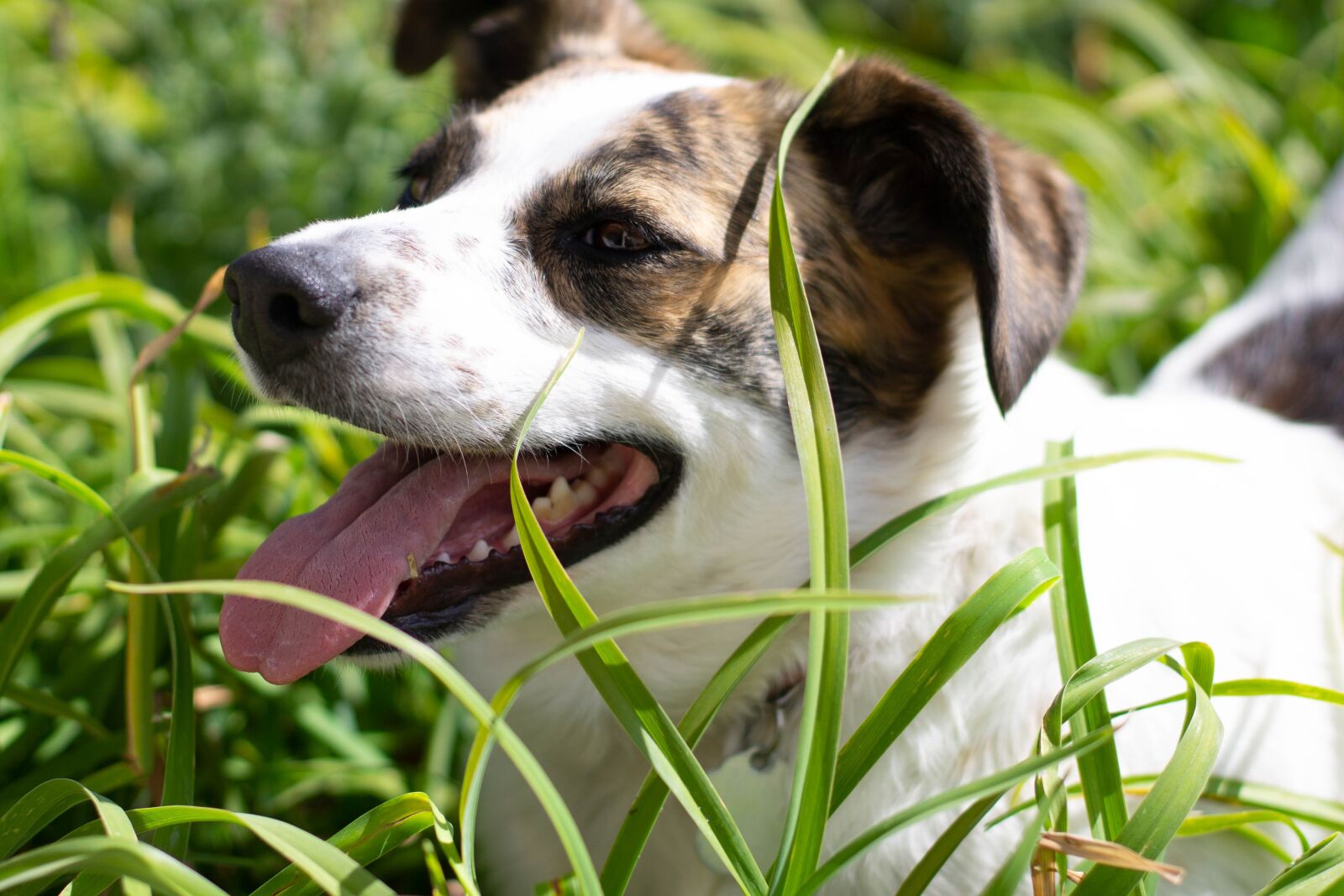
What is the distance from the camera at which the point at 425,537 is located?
5.99ft

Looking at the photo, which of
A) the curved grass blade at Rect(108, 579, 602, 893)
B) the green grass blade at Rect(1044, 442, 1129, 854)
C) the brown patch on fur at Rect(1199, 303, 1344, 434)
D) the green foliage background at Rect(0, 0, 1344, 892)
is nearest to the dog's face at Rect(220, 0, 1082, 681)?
the green grass blade at Rect(1044, 442, 1129, 854)

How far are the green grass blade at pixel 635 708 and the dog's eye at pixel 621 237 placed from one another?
473 millimetres

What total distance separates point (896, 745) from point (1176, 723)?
48 centimetres

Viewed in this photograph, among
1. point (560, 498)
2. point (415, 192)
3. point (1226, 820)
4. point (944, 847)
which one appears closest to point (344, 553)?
point (560, 498)

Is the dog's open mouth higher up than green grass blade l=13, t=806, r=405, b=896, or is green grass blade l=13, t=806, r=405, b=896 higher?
the dog's open mouth

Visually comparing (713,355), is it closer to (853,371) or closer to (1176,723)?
(853,371)

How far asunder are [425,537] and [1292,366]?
2.34 meters

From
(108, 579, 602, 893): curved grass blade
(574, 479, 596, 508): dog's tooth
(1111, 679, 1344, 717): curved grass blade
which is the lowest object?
(1111, 679, 1344, 717): curved grass blade

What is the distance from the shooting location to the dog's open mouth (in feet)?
5.72

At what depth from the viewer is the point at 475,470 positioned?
6.10 feet

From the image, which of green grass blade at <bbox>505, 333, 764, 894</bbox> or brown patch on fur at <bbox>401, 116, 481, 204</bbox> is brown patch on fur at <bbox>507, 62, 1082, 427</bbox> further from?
green grass blade at <bbox>505, 333, 764, 894</bbox>

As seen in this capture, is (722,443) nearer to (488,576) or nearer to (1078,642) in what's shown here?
(488,576)

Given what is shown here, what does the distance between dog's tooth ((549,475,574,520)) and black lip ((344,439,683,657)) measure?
5 cm

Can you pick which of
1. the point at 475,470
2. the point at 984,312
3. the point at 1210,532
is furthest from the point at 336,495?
the point at 1210,532
